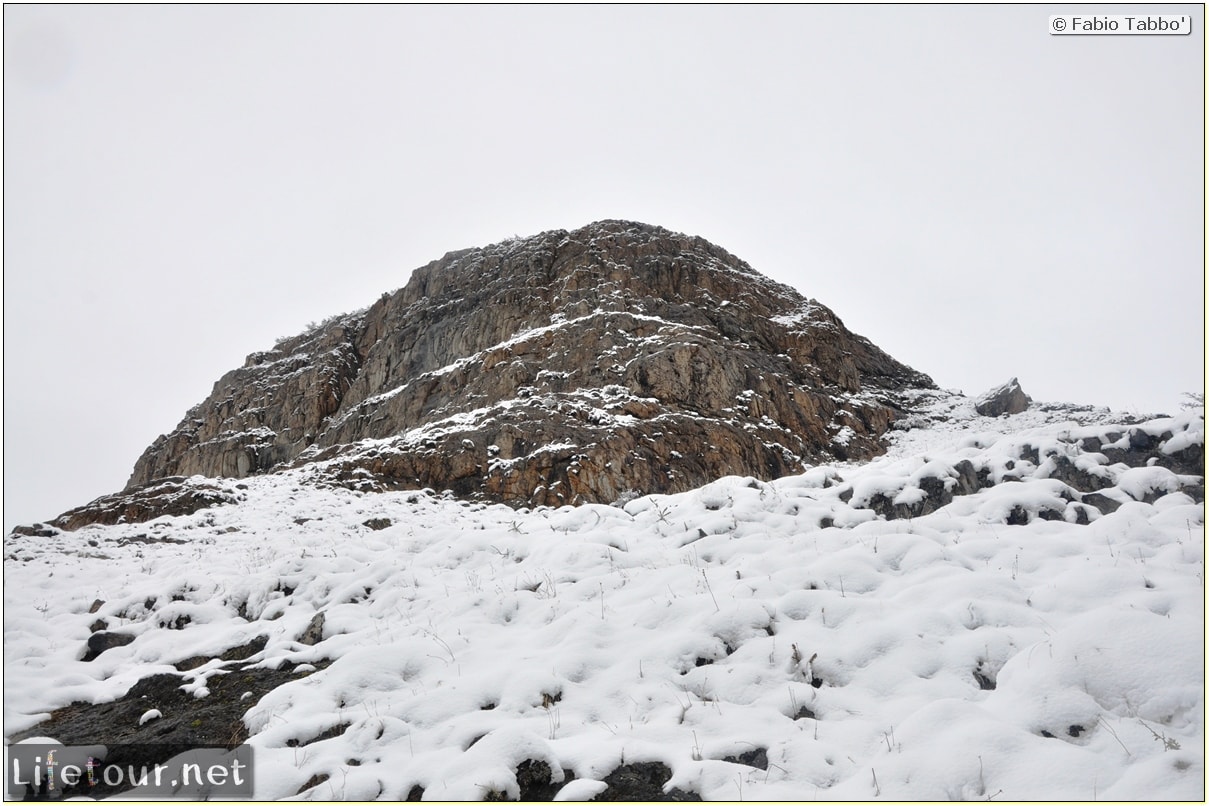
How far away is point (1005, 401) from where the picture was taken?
31.4 meters

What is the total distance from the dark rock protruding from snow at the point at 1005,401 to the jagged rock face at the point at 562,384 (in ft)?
14.2

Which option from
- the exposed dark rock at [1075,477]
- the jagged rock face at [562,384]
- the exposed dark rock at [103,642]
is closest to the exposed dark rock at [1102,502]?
the exposed dark rock at [1075,477]

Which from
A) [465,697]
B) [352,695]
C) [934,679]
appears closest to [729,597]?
[934,679]

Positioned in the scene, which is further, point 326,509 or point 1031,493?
point 326,509

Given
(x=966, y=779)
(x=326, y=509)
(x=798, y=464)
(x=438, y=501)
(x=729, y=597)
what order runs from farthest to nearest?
(x=798, y=464) → (x=438, y=501) → (x=326, y=509) → (x=729, y=597) → (x=966, y=779)

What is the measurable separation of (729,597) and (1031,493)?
365cm

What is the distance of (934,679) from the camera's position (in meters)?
4.11

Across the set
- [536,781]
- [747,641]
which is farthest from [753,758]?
[536,781]

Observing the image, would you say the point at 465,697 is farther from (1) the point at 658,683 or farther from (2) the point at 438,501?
(2) the point at 438,501

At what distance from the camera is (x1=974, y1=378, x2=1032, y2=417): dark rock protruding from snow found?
3125 cm

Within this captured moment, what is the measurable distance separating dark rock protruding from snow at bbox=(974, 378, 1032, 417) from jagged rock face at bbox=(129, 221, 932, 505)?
4.32m

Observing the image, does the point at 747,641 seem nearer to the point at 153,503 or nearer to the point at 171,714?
the point at 171,714

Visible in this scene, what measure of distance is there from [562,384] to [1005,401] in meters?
22.4

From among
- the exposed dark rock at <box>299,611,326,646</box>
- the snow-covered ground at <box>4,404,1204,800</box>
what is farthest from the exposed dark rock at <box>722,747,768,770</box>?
the exposed dark rock at <box>299,611,326,646</box>
